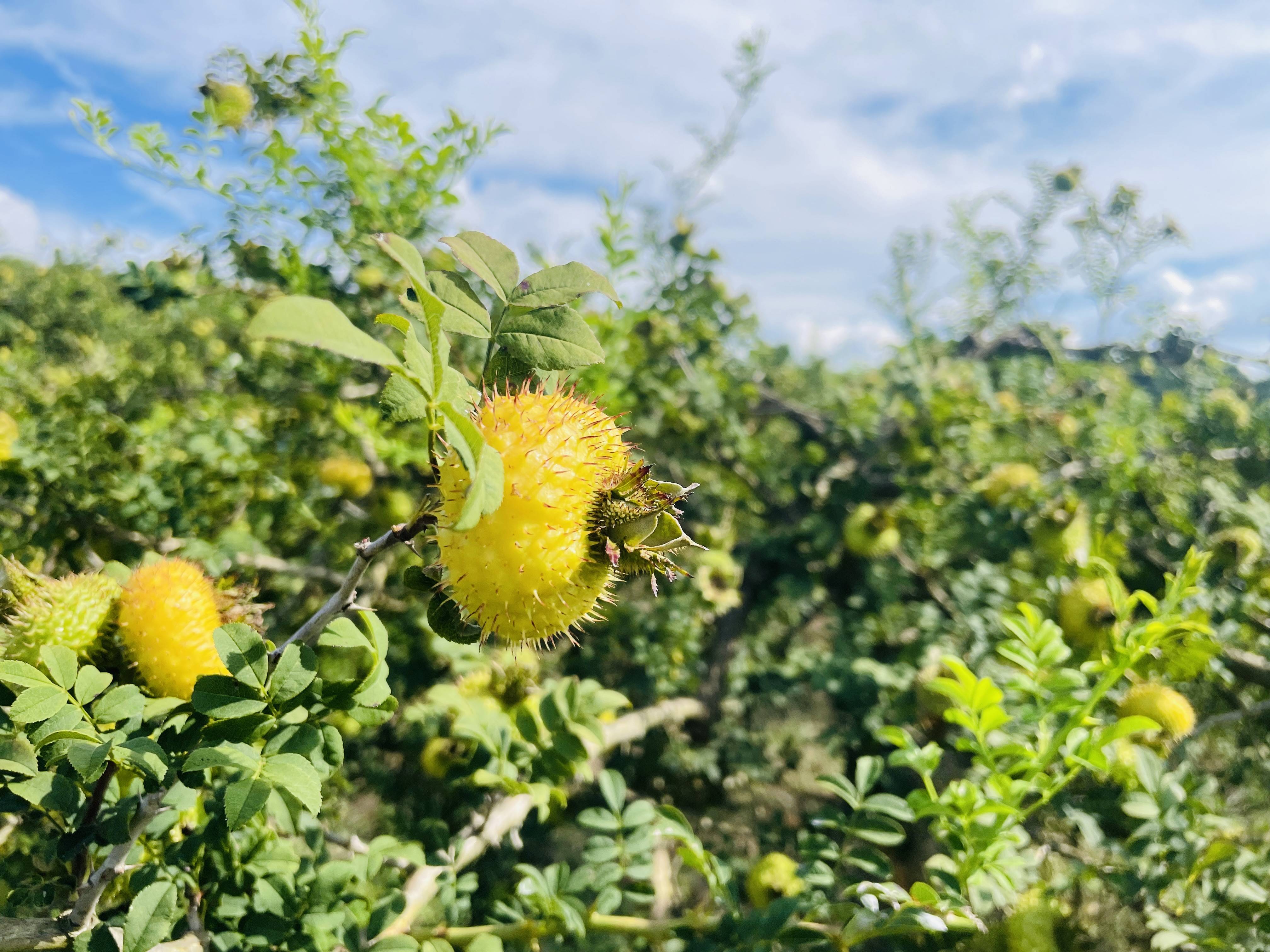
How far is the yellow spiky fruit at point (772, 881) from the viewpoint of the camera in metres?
1.91

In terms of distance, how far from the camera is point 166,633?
38.4 inches

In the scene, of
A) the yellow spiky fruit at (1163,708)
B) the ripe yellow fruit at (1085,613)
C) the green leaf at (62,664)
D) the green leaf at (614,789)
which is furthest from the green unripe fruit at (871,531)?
the green leaf at (62,664)

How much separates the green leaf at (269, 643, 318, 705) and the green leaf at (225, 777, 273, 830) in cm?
9

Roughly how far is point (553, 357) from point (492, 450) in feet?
0.63

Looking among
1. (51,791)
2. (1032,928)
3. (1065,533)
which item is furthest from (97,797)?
(1065,533)

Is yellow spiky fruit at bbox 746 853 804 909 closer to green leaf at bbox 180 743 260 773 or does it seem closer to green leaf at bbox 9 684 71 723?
green leaf at bbox 180 743 260 773

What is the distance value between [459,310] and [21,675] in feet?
2.10

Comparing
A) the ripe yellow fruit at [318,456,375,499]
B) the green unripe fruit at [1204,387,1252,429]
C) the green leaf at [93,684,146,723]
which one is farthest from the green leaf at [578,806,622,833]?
the green unripe fruit at [1204,387,1252,429]

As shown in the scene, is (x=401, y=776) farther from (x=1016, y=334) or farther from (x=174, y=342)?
(x=1016, y=334)

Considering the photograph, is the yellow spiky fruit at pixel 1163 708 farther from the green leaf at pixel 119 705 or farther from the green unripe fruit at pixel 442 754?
the green leaf at pixel 119 705

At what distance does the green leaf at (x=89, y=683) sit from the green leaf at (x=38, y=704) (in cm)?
1

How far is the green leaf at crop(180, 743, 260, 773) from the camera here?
0.71 m

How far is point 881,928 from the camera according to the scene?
3.49 ft

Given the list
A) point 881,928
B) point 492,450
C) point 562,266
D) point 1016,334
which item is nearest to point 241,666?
point 492,450
